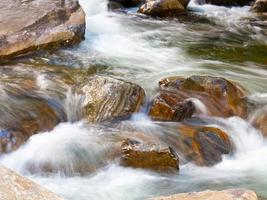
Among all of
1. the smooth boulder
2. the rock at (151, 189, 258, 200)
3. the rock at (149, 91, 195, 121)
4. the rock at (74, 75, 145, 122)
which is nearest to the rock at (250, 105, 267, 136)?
the smooth boulder

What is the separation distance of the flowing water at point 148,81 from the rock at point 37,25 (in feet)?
0.88

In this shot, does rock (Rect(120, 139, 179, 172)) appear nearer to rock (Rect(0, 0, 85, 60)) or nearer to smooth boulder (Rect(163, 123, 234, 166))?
smooth boulder (Rect(163, 123, 234, 166))

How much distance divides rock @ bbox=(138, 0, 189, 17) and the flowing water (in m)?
0.30

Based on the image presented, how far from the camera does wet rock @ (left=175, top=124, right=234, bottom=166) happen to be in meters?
6.52

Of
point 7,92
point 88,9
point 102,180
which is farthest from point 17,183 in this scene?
point 88,9

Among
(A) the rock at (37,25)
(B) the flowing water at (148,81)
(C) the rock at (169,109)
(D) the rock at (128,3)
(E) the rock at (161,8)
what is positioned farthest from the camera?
(D) the rock at (128,3)

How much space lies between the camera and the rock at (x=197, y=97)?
7305mm

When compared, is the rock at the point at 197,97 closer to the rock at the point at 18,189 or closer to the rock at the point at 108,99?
the rock at the point at 108,99

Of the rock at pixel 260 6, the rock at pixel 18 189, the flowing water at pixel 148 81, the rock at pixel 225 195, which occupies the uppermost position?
the rock at pixel 18 189

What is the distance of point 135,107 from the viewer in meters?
7.29

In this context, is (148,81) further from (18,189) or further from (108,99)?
(18,189)

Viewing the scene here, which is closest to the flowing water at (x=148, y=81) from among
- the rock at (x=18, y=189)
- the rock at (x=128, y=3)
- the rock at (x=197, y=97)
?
the rock at (x=197, y=97)

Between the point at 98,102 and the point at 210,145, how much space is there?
1.63 metres

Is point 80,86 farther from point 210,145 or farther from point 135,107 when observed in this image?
point 210,145
